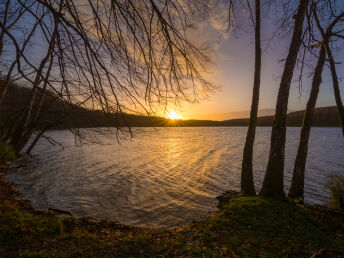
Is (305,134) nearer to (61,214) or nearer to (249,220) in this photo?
(249,220)

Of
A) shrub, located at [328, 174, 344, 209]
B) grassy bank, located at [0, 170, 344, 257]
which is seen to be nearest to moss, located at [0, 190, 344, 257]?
grassy bank, located at [0, 170, 344, 257]

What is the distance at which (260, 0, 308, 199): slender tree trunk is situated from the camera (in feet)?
18.5

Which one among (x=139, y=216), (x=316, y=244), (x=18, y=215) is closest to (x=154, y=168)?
(x=139, y=216)

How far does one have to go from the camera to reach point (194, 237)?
4129 mm

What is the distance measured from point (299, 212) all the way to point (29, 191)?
34.5 ft

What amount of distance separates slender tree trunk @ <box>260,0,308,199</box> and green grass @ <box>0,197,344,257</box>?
2.42ft

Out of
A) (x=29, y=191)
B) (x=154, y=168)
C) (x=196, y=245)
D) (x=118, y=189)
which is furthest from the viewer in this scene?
(x=154, y=168)

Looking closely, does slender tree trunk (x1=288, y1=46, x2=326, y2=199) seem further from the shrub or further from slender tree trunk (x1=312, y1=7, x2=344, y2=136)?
the shrub

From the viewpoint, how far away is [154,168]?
1346 centimetres

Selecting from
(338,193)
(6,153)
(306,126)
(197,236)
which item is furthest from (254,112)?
(6,153)

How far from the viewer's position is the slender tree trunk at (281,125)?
5.65 meters

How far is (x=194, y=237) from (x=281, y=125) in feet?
14.3

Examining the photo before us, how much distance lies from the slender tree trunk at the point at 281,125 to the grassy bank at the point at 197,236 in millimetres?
598

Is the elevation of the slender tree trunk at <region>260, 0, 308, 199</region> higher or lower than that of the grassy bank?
higher
